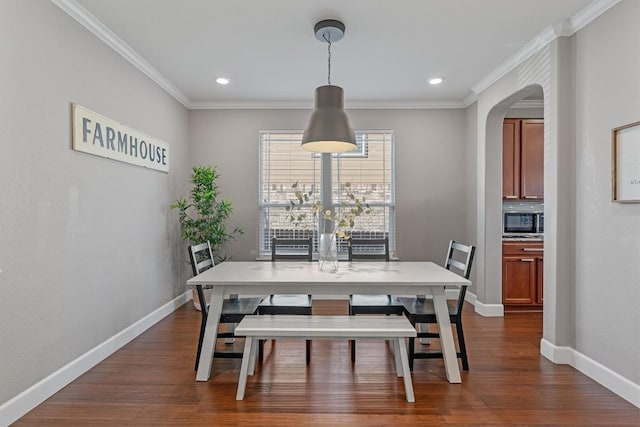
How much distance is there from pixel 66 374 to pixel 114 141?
1.80 meters

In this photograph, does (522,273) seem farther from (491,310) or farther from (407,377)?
(407,377)


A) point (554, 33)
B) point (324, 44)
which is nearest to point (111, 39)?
point (324, 44)

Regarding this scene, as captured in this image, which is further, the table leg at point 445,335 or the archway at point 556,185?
the archway at point 556,185

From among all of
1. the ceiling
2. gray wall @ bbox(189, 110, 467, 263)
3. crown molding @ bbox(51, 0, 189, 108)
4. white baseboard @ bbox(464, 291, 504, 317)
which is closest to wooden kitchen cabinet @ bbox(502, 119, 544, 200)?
gray wall @ bbox(189, 110, 467, 263)

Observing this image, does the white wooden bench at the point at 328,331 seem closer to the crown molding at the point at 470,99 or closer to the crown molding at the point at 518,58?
the crown molding at the point at 518,58

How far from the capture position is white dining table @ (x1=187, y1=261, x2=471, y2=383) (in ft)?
8.32

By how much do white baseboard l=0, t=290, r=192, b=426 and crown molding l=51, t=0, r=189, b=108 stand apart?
2.41 meters

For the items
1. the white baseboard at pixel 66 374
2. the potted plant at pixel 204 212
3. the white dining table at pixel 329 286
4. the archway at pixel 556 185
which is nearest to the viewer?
the white baseboard at pixel 66 374

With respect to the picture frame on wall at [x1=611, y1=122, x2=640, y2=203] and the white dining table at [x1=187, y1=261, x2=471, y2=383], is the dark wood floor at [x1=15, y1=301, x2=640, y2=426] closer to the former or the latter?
the white dining table at [x1=187, y1=261, x2=471, y2=383]

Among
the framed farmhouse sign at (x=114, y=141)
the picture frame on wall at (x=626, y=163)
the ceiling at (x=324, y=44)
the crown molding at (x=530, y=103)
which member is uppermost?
the ceiling at (x=324, y=44)

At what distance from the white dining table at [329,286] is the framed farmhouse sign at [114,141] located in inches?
51.2

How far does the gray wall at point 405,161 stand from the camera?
5070 millimetres

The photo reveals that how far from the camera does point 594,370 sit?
105 inches

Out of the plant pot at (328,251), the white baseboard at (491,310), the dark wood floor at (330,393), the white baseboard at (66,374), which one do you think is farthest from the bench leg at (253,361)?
the white baseboard at (491,310)
